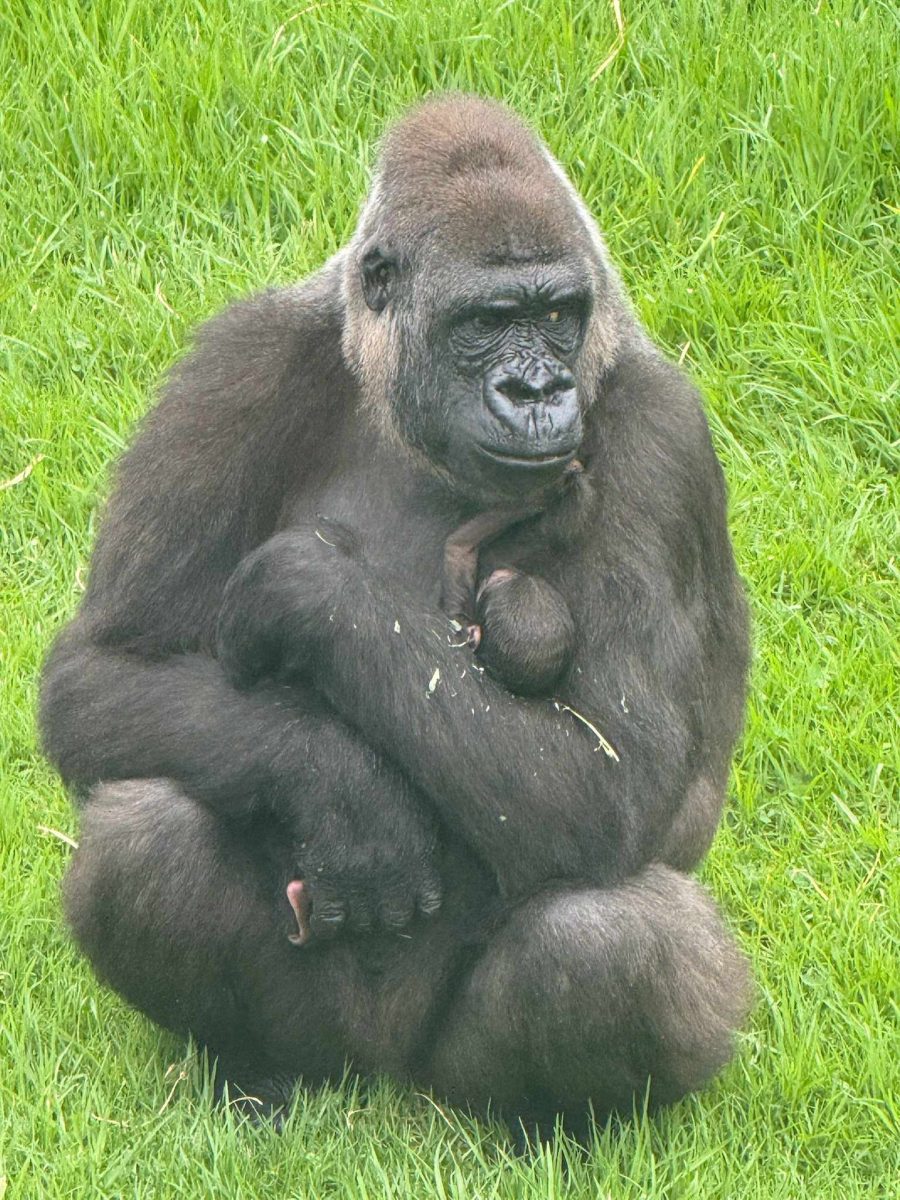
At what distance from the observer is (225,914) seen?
16.2 feet

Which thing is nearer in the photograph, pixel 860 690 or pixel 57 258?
pixel 860 690

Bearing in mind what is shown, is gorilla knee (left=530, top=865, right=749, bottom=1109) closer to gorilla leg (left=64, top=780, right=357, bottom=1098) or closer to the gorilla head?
gorilla leg (left=64, top=780, right=357, bottom=1098)

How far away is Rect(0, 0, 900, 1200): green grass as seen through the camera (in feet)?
19.2

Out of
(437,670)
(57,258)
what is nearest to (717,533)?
(437,670)

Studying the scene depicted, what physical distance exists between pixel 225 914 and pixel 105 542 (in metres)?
0.93

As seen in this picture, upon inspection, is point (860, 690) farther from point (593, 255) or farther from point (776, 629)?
point (593, 255)

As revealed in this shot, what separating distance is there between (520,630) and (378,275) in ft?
3.00

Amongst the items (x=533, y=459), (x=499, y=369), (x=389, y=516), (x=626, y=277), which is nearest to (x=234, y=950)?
(x=389, y=516)

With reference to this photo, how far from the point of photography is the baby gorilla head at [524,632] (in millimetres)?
4770

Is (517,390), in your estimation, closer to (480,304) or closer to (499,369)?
(499,369)

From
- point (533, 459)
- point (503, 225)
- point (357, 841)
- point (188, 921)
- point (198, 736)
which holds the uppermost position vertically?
point (503, 225)

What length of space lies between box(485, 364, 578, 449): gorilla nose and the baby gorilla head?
35cm

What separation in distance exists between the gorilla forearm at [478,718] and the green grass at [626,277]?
88 centimetres

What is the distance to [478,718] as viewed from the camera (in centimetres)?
476
